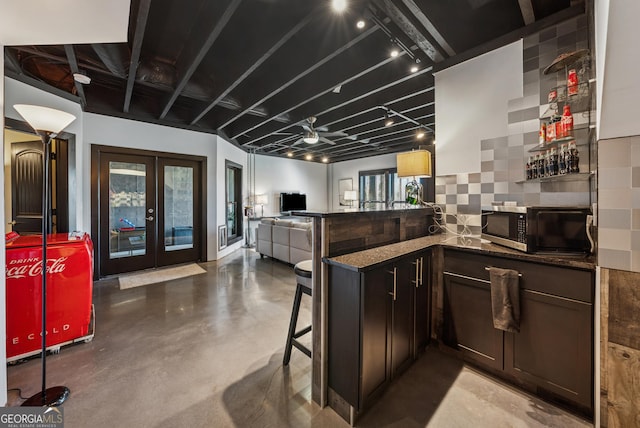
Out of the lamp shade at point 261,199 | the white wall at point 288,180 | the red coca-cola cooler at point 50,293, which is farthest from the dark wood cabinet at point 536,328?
the lamp shade at point 261,199

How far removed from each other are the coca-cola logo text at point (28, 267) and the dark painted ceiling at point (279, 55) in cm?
210

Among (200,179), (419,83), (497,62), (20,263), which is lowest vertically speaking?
(20,263)

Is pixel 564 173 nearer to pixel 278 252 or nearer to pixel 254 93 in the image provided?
pixel 254 93

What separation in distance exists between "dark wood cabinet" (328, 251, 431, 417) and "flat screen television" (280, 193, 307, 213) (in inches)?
271

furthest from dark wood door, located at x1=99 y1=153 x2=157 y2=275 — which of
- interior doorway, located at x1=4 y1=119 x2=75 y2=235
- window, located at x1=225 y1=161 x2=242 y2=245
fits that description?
window, located at x1=225 y1=161 x2=242 y2=245

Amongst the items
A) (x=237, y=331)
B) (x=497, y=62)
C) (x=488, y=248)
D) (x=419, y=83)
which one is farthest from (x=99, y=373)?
(x=419, y=83)

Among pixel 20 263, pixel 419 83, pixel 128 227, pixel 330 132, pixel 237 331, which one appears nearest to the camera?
pixel 20 263

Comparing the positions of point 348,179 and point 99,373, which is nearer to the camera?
point 99,373

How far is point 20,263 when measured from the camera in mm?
2059

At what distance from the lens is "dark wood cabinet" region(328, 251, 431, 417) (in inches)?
58.6

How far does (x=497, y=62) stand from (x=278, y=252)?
4.46m

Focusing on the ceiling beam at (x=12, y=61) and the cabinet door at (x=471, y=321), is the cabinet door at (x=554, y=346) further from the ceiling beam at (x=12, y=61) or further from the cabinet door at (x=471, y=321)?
the ceiling beam at (x=12, y=61)

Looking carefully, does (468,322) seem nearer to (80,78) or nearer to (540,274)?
(540,274)

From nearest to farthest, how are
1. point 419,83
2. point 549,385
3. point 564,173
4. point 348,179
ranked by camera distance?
point 549,385, point 564,173, point 419,83, point 348,179
